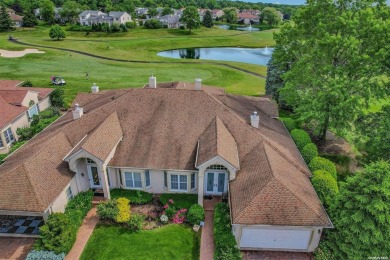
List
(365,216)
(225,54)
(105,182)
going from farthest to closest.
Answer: (225,54) → (105,182) → (365,216)

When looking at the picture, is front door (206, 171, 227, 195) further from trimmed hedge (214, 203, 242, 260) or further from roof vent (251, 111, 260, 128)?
roof vent (251, 111, 260, 128)

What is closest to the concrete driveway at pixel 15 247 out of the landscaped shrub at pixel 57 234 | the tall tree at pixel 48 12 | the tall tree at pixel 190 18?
the landscaped shrub at pixel 57 234

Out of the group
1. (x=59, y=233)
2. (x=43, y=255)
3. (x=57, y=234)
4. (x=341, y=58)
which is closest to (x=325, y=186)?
(x=341, y=58)

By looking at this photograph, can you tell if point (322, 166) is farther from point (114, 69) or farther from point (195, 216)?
point (114, 69)

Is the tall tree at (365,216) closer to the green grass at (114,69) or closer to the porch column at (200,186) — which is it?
the porch column at (200,186)

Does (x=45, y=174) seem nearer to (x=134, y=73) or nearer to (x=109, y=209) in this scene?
(x=109, y=209)

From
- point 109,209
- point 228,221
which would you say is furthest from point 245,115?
point 109,209
